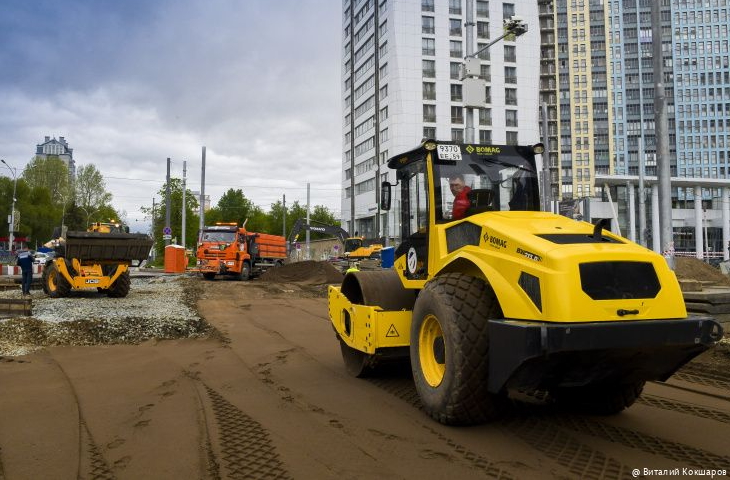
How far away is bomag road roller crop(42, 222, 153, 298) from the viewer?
56.2 feet

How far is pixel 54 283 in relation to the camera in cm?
1800

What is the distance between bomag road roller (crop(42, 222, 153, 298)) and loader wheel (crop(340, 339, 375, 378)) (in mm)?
12020

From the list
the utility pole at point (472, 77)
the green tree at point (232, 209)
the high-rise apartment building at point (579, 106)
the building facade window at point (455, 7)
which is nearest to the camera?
the utility pole at point (472, 77)

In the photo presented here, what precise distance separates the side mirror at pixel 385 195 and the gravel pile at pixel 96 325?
6129 millimetres

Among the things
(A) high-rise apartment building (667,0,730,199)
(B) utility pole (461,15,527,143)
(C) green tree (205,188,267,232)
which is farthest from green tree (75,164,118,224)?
(A) high-rise apartment building (667,0,730,199)

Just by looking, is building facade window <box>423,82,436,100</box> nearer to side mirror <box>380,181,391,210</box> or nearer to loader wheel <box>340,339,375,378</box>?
loader wheel <box>340,339,375,378</box>

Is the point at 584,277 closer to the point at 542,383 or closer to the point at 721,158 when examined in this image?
the point at 542,383

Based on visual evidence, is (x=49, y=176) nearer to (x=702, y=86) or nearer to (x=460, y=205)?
(x=460, y=205)

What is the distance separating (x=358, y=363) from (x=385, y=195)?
7.32ft

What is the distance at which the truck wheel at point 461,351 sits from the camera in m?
4.65

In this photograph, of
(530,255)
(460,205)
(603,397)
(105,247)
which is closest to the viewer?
(530,255)

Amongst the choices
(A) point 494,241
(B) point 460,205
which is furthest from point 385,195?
(A) point 494,241

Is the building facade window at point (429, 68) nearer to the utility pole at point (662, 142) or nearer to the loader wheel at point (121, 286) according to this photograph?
the loader wheel at point (121, 286)

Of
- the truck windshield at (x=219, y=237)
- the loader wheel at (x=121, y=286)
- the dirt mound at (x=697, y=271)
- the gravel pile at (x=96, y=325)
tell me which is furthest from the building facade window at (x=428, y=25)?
the gravel pile at (x=96, y=325)
